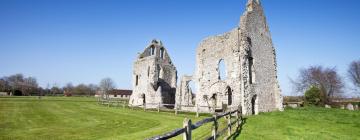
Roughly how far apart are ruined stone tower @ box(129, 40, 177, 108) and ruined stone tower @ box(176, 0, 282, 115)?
331 inches

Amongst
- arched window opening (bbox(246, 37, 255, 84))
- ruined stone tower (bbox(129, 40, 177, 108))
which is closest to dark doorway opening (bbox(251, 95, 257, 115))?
arched window opening (bbox(246, 37, 255, 84))

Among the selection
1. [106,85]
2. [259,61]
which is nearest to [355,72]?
[259,61]

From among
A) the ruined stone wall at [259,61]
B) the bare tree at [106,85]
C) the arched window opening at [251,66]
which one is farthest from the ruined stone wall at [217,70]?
the bare tree at [106,85]

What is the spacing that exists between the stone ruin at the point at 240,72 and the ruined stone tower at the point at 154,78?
15.7 feet

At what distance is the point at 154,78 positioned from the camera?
3294cm

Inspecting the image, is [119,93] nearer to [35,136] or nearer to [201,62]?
[201,62]

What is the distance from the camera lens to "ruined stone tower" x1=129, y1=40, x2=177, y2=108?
32.7 m

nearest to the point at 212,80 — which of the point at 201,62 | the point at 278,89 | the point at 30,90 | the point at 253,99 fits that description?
the point at 201,62

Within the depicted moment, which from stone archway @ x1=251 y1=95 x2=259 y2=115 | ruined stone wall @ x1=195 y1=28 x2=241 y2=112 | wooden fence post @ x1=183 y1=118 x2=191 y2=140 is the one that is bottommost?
stone archway @ x1=251 y1=95 x2=259 y2=115

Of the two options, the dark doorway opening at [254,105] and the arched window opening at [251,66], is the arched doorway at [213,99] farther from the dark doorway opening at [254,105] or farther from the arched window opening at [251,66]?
the arched window opening at [251,66]

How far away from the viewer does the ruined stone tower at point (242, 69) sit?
2181 centimetres

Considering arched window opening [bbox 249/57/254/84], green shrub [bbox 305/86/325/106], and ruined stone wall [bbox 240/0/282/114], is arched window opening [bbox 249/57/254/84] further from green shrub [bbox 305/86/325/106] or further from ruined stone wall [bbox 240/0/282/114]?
green shrub [bbox 305/86/325/106]

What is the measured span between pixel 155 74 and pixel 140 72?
4074 millimetres

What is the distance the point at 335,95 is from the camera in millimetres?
46094
